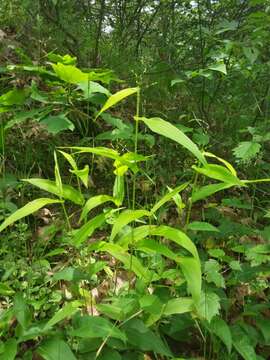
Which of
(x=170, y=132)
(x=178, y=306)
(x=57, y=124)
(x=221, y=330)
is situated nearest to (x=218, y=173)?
(x=170, y=132)

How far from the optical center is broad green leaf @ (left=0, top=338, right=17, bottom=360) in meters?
1.34

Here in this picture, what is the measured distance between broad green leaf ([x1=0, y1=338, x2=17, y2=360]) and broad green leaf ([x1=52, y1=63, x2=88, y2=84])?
3.10ft

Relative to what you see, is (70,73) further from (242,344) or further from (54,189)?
(242,344)

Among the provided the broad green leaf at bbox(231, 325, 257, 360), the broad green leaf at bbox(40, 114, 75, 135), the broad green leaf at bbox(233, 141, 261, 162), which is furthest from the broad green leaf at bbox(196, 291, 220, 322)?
the broad green leaf at bbox(40, 114, 75, 135)

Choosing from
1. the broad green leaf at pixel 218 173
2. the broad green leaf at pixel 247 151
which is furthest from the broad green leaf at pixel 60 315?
the broad green leaf at pixel 247 151

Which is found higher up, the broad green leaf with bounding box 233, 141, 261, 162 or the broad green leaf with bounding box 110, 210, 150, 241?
the broad green leaf with bounding box 233, 141, 261, 162

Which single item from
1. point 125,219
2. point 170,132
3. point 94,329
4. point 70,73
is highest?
point 70,73

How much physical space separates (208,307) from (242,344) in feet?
0.72

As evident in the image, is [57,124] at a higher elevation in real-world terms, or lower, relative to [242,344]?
higher

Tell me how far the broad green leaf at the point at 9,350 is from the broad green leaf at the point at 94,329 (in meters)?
0.17

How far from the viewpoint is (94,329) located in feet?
4.49

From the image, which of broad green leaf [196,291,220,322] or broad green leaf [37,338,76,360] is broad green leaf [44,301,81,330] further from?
broad green leaf [196,291,220,322]

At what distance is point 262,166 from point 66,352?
161 centimetres

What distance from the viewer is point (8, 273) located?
5.40 feet
